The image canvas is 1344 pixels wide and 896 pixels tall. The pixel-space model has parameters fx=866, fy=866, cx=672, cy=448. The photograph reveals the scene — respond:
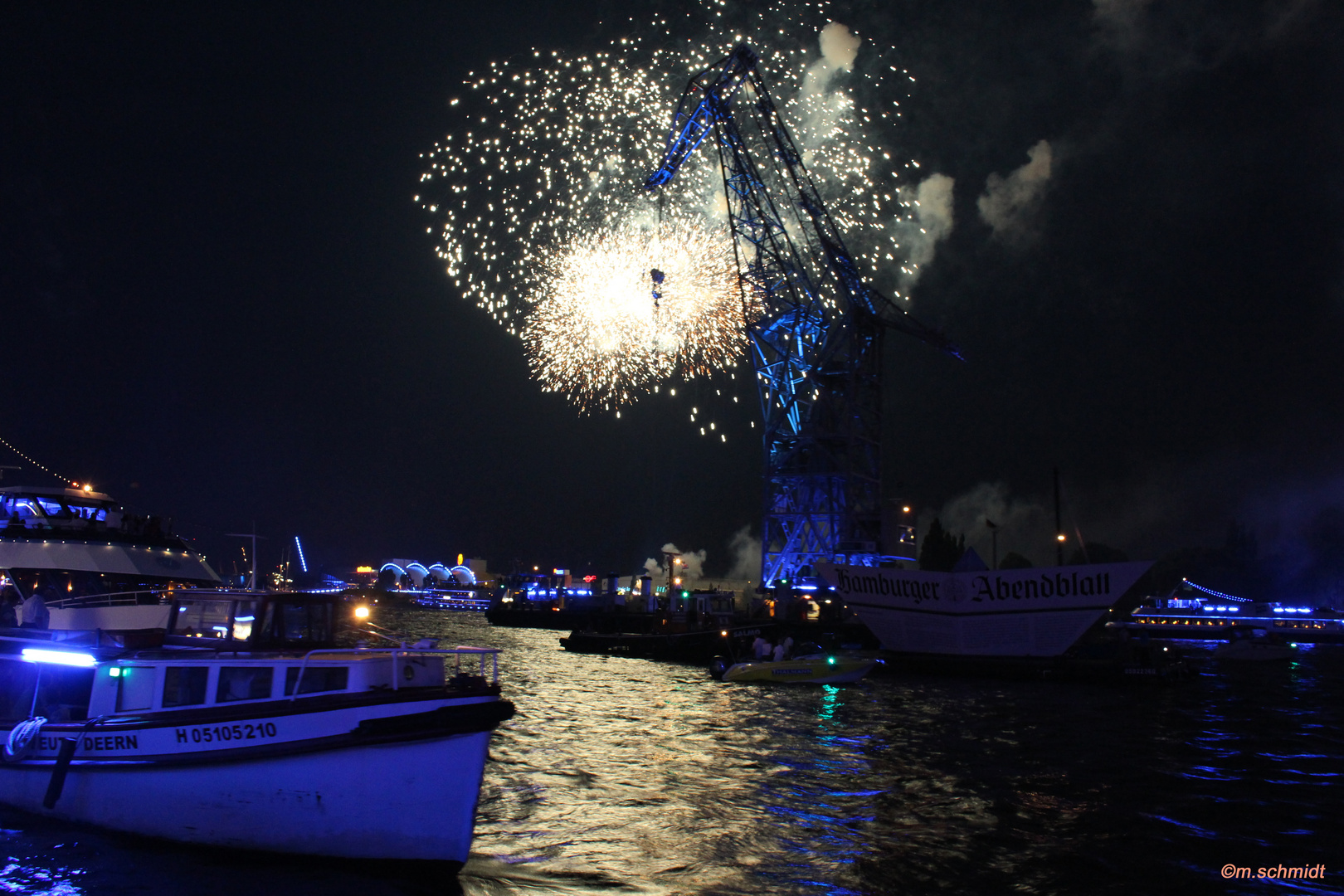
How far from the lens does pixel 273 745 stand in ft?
Result: 39.0

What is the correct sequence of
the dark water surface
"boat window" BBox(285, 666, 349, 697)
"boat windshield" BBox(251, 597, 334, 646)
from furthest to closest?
"boat windshield" BBox(251, 597, 334, 646), the dark water surface, "boat window" BBox(285, 666, 349, 697)

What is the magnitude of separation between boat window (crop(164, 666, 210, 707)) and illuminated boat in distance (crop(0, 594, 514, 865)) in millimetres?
22

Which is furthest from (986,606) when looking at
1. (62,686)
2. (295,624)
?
(62,686)

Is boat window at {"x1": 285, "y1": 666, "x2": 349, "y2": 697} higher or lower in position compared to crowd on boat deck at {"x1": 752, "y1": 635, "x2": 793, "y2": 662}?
higher

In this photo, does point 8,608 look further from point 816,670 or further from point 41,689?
point 816,670

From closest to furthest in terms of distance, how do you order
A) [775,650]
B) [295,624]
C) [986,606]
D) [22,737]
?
[22,737]
[295,624]
[775,650]
[986,606]

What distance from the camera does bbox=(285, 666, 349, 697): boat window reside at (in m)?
12.4

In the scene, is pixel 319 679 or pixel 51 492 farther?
pixel 51 492

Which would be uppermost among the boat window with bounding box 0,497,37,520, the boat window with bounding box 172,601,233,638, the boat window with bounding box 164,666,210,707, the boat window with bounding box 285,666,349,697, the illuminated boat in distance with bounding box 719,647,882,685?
the boat window with bounding box 0,497,37,520

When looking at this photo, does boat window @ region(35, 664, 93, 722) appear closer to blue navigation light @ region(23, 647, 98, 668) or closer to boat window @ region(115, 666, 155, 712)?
blue navigation light @ region(23, 647, 98, 668)

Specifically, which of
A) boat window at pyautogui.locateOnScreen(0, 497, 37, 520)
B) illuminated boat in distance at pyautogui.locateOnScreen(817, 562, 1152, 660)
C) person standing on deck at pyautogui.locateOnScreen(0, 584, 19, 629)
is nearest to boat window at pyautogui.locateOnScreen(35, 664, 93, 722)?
person standing on deck at pyautogui.locateOnScreen(0, 584, 19, 629)

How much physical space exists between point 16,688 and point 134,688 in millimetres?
3565

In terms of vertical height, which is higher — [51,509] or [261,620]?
[51,509]

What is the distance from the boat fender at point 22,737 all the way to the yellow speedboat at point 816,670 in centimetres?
2862
